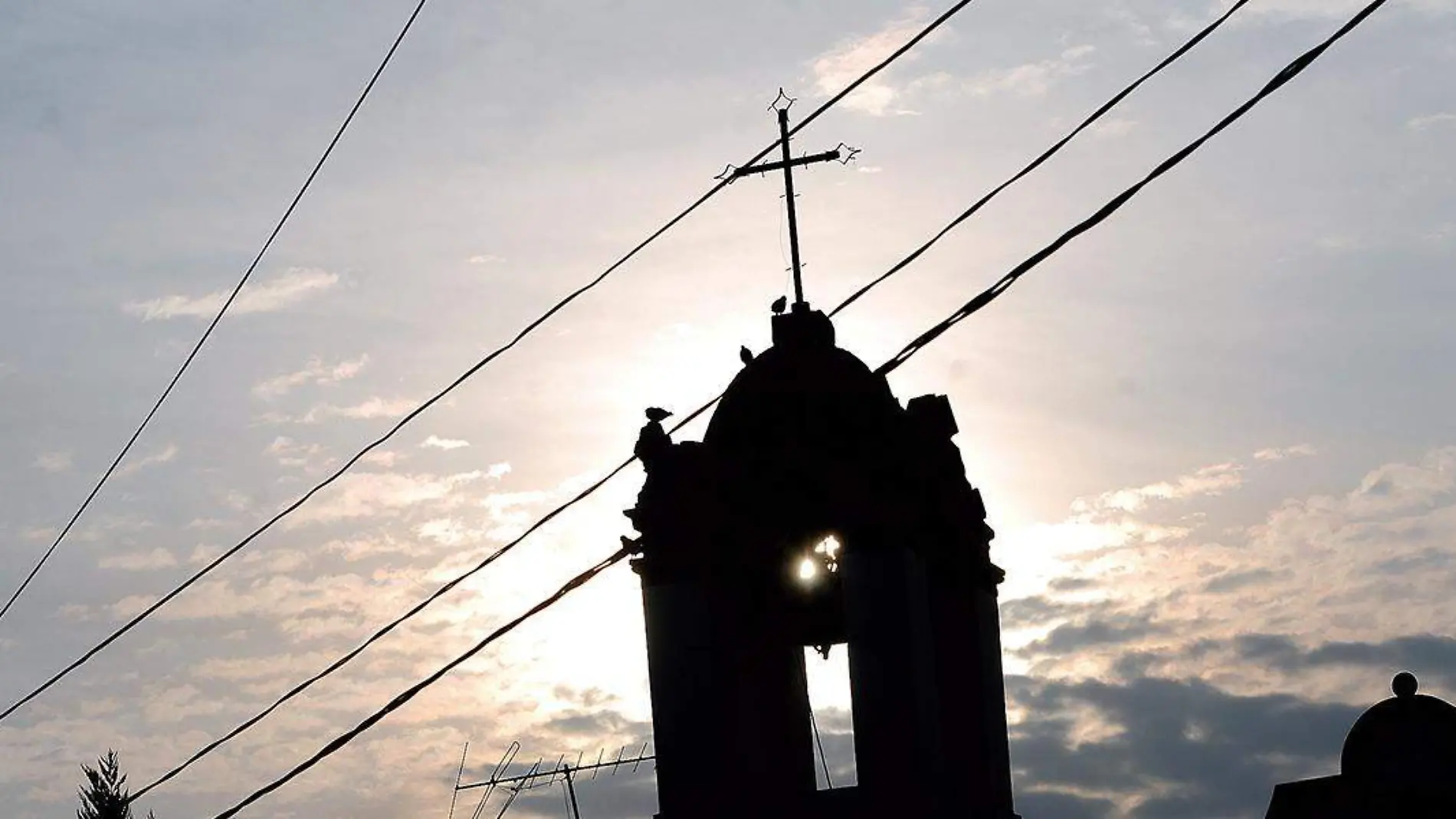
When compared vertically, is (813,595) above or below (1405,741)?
above

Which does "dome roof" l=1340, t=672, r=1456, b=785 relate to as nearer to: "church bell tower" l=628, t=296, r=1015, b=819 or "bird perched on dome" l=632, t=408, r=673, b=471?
"church bell tower" l=628, t=296, r=1015, b=819

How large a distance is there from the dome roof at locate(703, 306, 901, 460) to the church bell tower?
0.02 meters

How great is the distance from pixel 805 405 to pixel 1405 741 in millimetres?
8155

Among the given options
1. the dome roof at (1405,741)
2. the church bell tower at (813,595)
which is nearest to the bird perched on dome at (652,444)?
the church bell tower at (813,595)

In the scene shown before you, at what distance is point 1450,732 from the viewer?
22312 millimetres

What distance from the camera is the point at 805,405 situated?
69.1ft

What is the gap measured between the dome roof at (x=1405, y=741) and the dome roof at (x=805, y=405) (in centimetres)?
688

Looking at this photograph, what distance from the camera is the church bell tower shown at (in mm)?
19750

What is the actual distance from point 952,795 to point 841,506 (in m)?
3.37

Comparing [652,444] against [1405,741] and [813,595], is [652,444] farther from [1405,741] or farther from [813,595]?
[1405,741]

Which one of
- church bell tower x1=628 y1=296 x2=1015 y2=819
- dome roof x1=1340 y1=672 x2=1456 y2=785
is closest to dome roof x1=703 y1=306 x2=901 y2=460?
church bell tower x1=628 y1=296 x2=1015 y2=819

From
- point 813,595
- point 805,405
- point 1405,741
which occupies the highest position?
point 805,405

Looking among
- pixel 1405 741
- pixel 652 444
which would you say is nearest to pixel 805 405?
pixel 652 444

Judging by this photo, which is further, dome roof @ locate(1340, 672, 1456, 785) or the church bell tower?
dome roof @ locate(1340, 672, 1456, 785)
